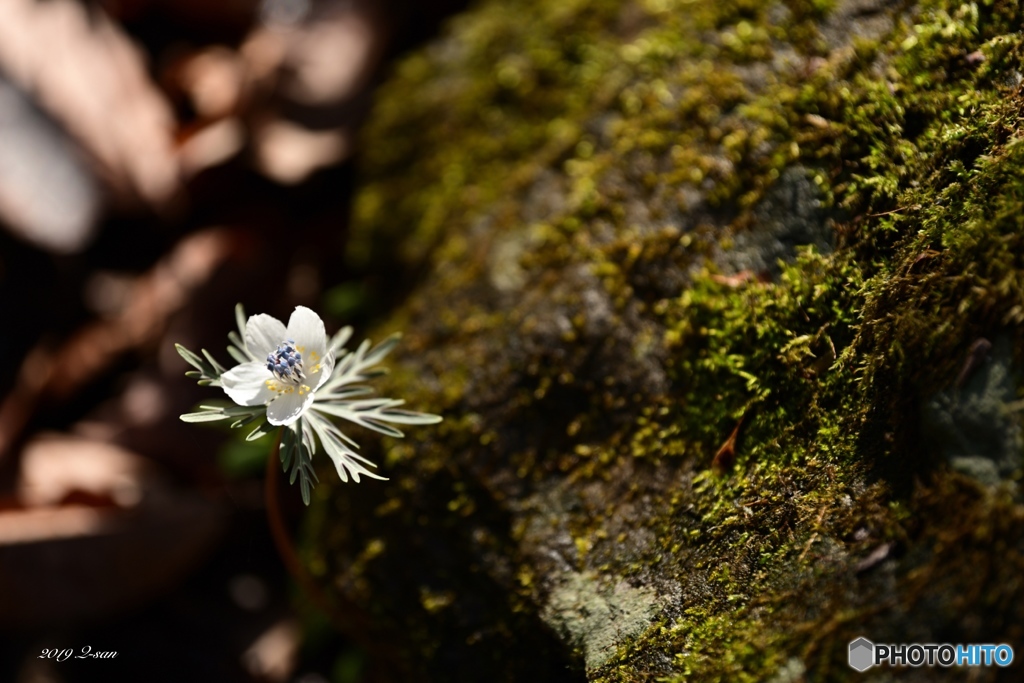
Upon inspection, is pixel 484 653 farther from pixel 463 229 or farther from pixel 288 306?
pixel 288 306

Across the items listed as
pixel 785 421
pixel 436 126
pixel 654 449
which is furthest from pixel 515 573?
pixel 436 126

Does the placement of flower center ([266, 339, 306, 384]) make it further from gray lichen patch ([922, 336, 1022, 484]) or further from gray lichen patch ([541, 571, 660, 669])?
gray lichen patch ([922, 336, 1022, 484])

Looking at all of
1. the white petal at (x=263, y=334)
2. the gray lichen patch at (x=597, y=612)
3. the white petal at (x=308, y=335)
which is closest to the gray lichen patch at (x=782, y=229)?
the gray lichen patch at (x=597, y=612)

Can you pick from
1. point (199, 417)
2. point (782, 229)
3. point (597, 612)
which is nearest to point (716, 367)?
point (782, 229)

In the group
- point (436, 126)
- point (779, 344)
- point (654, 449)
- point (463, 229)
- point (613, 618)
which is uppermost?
point (436, 126)

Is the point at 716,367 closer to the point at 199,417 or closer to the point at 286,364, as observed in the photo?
the point at 286,364

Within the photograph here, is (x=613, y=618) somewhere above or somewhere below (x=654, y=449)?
below
